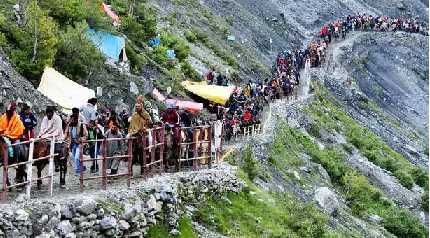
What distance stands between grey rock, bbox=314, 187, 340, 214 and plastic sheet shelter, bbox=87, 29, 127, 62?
468 inches

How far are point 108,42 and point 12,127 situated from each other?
2314 cm

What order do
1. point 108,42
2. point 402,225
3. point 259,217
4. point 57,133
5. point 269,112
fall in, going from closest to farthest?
1. point 57,133
2. point 259,217
3. point 402,225
4. point 108,42
5. point 269,112

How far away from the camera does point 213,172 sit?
2181 centimetres

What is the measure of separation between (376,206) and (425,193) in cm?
791

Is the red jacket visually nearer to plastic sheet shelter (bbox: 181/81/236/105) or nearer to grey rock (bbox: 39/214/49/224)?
grey rock (bbox: 39/214/49/224)

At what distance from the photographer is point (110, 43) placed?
39000mm

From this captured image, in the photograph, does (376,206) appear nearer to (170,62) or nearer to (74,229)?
(170,62)

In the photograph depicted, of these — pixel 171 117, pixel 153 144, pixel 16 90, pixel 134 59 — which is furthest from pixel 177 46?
pixel 153 144

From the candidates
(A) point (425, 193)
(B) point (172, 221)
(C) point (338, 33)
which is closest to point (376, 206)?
(A) point (425, 193)

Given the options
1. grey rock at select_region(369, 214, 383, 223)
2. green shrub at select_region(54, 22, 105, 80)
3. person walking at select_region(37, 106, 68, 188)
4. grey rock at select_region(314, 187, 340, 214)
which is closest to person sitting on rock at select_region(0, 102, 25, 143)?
person walking at select_region(37, 106, 68, 188)

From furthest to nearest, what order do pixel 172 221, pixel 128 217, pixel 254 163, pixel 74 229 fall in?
pixel 254 163
pixel 172 221
pixel 128 217
pixel 74 229

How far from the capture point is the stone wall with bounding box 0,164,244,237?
1398 cm

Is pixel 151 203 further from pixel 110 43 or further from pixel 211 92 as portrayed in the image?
pixel 211 92

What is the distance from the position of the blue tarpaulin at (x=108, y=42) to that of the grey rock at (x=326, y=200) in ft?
39.3
